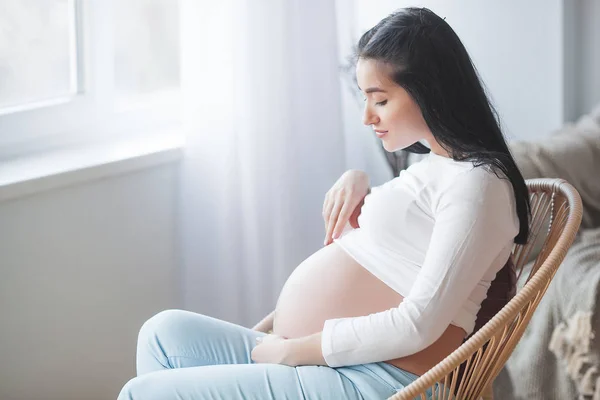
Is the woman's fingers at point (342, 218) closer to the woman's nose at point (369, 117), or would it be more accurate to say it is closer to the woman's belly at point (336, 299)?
the woman's belly at point (336, 299)

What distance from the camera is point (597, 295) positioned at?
1.89 meters

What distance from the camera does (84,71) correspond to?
7.30 feet

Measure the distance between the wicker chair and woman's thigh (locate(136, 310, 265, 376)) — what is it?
345mm

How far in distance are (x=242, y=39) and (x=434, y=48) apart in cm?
89

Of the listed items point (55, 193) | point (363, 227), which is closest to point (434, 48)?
point (363, 227)

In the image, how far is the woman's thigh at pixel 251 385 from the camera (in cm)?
127

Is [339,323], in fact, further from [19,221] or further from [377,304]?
[19,221]

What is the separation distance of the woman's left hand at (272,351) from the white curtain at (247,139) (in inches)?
29.0

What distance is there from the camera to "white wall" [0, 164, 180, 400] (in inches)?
73.7

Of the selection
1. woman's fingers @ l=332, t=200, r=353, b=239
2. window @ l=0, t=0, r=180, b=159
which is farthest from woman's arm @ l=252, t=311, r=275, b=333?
window @ l=0, t=0, r=180, b=159

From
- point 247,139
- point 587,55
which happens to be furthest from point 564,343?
point 587,55

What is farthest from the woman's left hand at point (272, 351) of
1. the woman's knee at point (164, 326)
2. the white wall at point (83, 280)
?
the white wall at point (83, 280)

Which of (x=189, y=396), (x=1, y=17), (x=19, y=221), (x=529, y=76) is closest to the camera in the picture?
(x=189, y=396)

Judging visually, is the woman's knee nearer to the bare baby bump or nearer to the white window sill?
the bare baby bump
